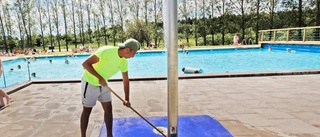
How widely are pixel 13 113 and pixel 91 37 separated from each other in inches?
960

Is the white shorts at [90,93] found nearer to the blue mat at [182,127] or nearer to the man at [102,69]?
the man at [102,69]

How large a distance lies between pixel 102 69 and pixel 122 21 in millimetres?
24002

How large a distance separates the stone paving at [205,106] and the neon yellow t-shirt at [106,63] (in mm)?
876

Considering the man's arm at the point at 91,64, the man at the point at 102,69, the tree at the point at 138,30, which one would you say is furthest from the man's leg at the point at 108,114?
the tree at the point at 138,30

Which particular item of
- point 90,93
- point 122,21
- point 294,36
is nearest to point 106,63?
point 90,93

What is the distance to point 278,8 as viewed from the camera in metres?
23.2

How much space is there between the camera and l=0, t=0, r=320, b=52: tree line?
77.6 ft

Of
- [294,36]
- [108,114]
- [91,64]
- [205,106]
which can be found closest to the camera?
[91,64]

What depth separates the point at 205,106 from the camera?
401 cm

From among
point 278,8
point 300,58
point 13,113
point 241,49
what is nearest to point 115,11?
point 241,49

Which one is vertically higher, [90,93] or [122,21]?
[122,21]

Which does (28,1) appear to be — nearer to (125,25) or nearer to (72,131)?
(125,25)

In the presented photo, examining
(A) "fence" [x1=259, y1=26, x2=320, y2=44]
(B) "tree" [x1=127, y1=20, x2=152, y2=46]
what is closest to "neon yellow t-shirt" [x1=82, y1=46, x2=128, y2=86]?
(A) "fence" [x1=259, y1=26, x2=320, y2=44]

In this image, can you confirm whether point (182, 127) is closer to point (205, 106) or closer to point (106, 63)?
point (205, 106)
